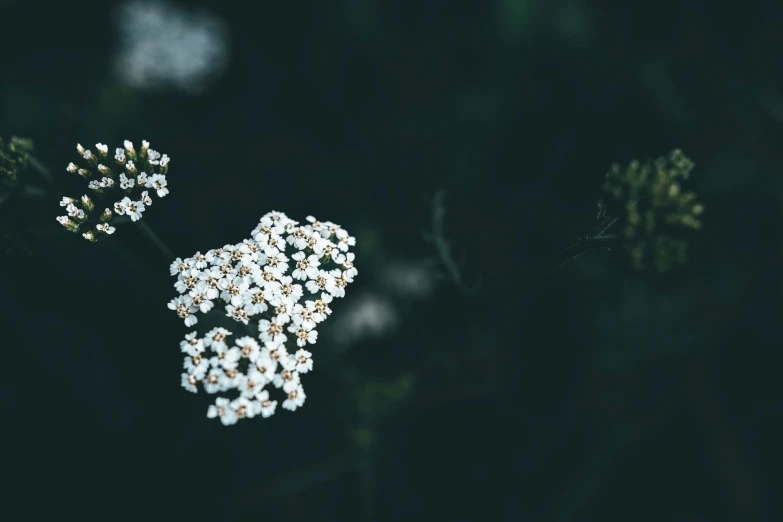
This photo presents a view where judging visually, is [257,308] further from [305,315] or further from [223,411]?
[223,411]

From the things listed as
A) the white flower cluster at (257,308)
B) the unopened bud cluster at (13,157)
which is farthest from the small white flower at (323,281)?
the unopened bud cluster at (13,157)

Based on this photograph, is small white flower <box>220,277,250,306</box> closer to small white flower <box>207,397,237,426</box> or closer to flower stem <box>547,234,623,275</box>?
small white flower <box>207,397,237,426</box>

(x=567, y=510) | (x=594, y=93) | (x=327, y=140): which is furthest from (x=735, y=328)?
(x=327, y=140)

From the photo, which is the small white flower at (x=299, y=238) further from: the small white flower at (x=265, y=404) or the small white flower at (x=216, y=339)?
the small white flower at (x=265, y=404)

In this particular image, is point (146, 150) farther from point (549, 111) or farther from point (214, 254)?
point (549, 111)

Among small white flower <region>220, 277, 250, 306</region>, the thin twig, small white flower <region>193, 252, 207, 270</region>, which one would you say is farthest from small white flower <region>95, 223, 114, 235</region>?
the thin twig
